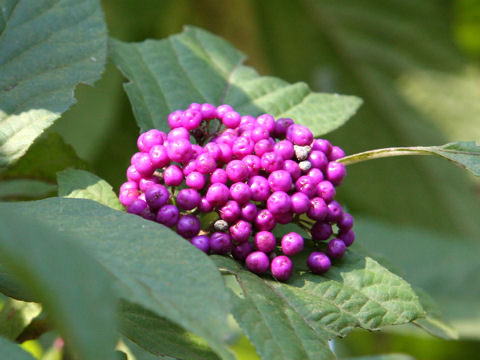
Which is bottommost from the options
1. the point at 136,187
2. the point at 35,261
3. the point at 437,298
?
the point at 437,298

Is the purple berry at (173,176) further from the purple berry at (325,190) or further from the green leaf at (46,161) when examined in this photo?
the green leaf at (46,161)

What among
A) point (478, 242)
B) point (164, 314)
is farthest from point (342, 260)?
point (478, 242)

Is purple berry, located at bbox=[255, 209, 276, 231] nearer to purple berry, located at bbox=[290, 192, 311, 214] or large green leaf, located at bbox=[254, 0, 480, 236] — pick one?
purple berry, located at bbox=[290, 192, 311, 214]

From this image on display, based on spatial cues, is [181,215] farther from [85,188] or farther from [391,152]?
[391,152]

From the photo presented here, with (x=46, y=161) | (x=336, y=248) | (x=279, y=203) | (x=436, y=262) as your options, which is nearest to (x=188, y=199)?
(x=279, y=203)

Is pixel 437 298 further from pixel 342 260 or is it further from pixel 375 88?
pixel 342 260

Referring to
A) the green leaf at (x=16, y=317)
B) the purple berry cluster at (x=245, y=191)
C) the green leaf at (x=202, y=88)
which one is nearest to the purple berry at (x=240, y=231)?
the purple berry cluster at (x=245, y=191)
